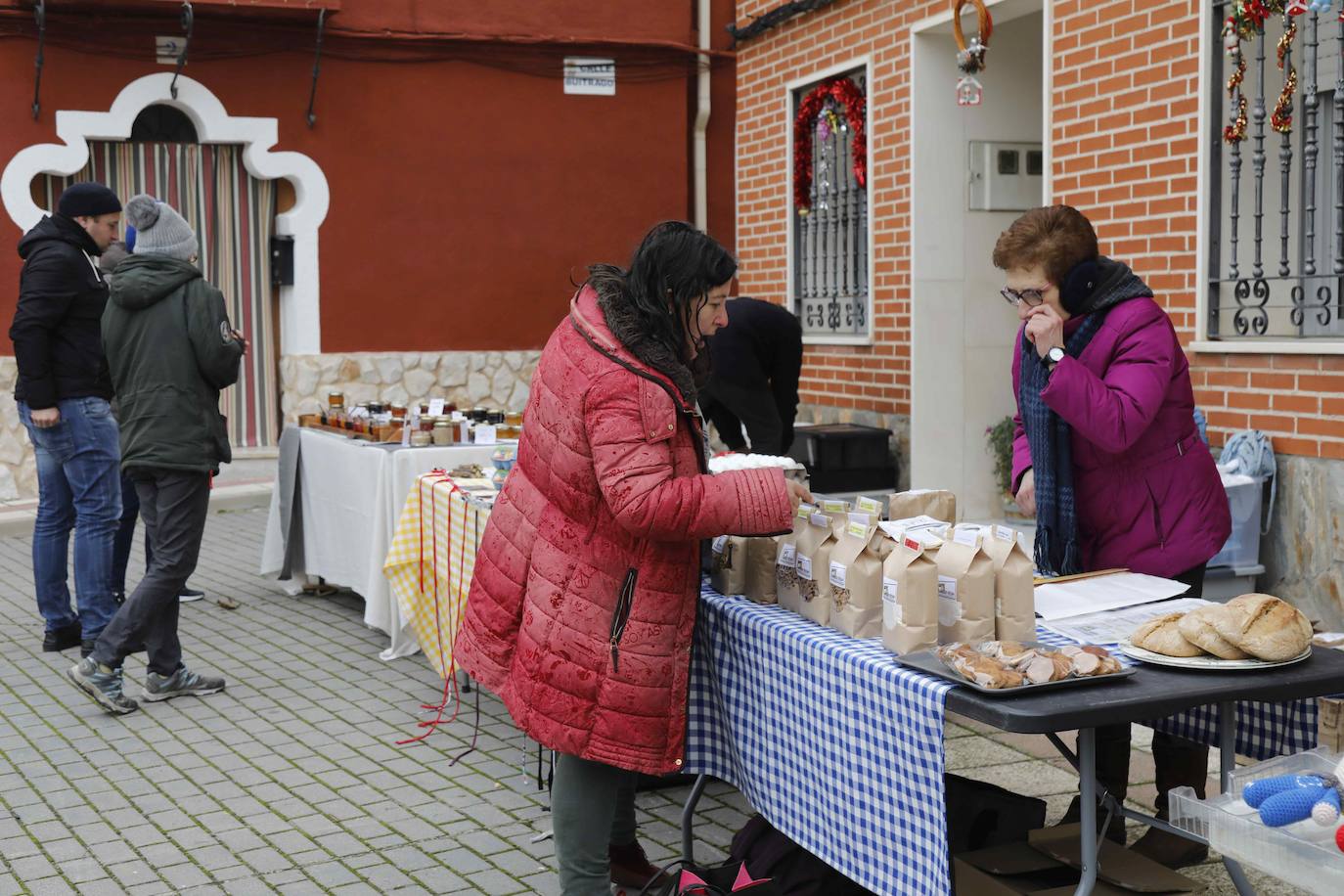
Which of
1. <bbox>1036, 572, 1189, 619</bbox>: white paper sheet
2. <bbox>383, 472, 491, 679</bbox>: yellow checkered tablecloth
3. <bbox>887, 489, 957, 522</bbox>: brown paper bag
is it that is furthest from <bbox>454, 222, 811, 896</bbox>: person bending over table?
<bbox>383, 472, 491, 679</bbox>: yellow checkered tablecloth

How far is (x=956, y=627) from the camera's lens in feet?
10.2

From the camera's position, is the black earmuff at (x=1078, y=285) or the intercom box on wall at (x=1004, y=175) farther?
the intercom box on wall at (x=1004, y=175)

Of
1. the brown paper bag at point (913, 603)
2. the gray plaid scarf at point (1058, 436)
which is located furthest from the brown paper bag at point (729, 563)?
the gray plaid scarf at point (1058, 436)

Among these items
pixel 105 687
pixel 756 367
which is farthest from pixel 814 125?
pixel 105 687

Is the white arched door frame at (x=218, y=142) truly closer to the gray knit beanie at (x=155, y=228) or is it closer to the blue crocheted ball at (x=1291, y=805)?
the gray knit beanie at (x=155, y=228)

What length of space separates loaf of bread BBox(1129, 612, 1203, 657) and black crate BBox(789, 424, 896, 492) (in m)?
5.94

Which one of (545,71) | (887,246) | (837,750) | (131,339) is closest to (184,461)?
(131,339)

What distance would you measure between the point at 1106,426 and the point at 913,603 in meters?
0.79

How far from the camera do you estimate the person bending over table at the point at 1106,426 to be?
354 cm

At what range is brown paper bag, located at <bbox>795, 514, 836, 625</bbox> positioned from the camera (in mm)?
3400

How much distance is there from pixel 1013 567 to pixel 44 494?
4846mm

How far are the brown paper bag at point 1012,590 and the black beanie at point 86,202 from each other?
4495mm

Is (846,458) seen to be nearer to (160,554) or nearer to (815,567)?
(160,554)

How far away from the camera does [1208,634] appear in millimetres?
2906
